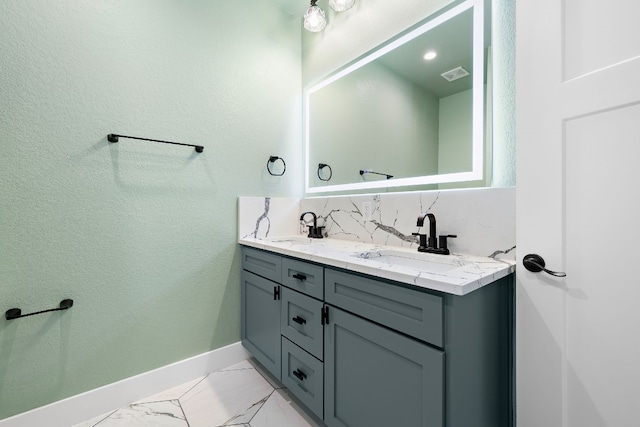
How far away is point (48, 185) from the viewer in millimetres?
1341

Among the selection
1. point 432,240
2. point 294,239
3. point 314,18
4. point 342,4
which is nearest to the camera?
point 432,240

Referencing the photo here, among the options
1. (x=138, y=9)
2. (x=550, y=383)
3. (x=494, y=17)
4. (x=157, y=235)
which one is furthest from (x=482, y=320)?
(x=138, y=9)

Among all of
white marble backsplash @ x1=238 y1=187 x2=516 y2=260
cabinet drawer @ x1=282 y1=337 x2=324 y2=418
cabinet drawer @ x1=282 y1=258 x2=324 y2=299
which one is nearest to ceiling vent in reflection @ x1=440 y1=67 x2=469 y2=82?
white marble backsplash @ x1=238 y1=187 x2=516 y2=260

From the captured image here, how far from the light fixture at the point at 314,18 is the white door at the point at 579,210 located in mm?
1317

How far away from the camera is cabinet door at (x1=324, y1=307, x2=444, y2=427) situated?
2.85 feet

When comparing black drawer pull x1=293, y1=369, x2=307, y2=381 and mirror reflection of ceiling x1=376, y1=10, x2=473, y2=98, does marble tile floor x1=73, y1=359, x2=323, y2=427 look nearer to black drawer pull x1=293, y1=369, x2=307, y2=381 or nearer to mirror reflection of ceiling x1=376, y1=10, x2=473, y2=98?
black drawer pull x1=293, y1=369, x2=307, y2=381

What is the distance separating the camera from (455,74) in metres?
1.39

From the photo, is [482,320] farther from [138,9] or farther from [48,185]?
[138,9]

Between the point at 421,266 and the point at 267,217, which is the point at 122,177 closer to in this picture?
the point at 267,217

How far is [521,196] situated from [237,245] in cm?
165

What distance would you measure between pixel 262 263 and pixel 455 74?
4.82 feet

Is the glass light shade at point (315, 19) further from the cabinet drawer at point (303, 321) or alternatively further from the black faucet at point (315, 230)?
the cabinet drawer at point (303, 321)

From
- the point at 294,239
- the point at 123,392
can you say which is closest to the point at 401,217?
the point at 294,239

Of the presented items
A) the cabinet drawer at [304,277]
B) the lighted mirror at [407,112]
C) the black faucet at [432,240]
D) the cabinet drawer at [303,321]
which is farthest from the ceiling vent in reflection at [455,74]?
the cabinet drawer at [303,321]
